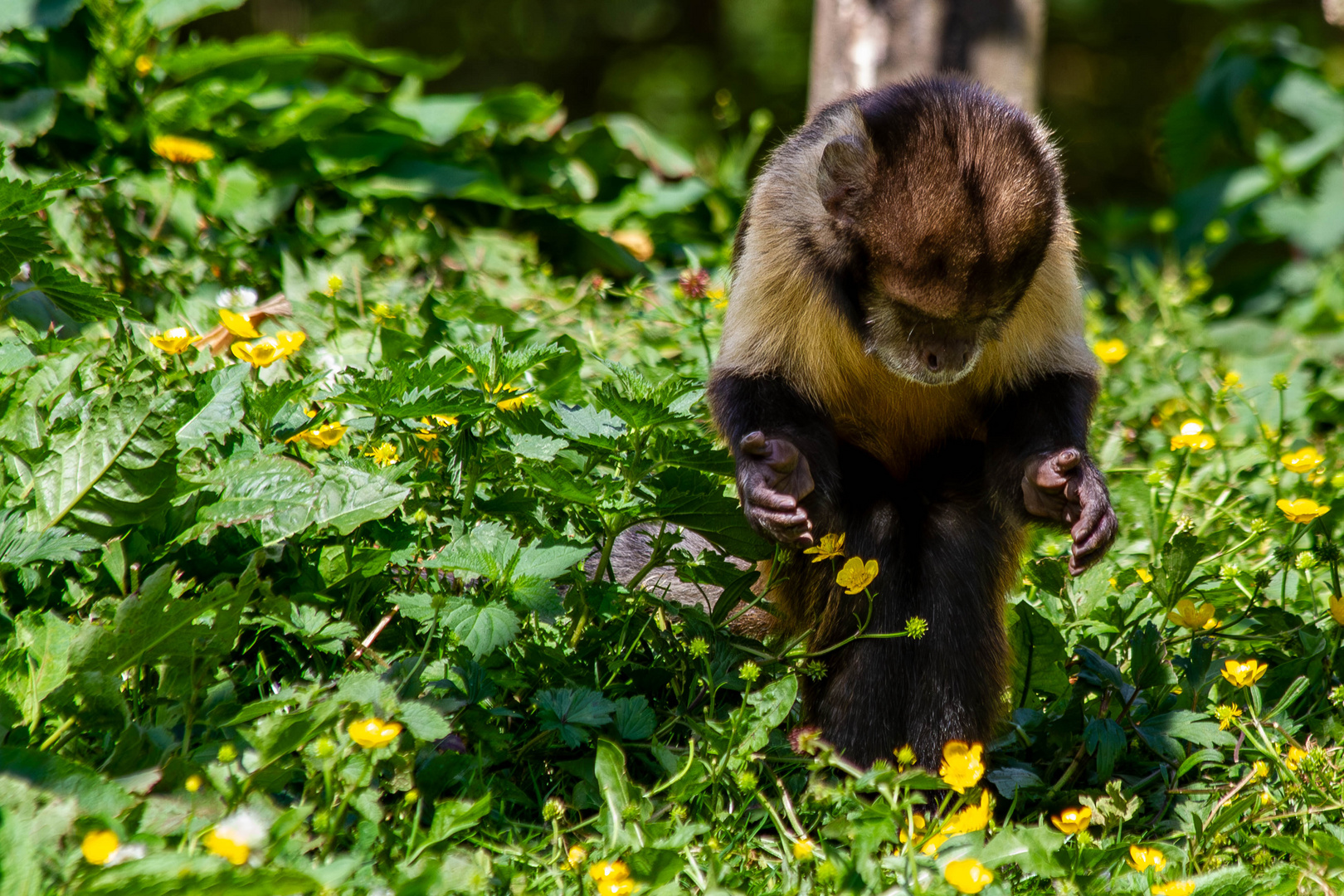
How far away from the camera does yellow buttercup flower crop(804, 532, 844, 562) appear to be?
283 cm

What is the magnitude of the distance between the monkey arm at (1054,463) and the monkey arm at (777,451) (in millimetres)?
434

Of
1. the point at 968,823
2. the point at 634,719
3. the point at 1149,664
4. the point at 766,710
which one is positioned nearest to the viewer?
the point at 968,823

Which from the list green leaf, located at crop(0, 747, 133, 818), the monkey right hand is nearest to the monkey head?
the monkey right hand

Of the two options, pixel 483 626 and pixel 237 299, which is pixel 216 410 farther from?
pixel 237 299

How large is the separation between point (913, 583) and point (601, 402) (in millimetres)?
871

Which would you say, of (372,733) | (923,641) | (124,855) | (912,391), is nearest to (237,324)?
(372,733)

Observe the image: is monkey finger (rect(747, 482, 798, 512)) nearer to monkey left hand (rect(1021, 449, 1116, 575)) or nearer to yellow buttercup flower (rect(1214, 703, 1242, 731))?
monkey left hand (rect(1021, 449, 1116, 575))

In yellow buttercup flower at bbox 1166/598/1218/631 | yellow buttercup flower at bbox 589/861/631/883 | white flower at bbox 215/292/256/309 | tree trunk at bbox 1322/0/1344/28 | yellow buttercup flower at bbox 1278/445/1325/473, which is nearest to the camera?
yellow buttercup flower at bbox 589/861/631/883

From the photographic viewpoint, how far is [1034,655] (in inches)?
123

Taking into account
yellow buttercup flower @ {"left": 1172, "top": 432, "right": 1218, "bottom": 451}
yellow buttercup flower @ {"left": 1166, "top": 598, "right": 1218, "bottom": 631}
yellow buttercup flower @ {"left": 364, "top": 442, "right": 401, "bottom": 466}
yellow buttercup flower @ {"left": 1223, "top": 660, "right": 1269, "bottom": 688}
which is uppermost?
yellow buttercup flower @ {"left": 364, "top": 442, "right": 401, "bottom": 466}

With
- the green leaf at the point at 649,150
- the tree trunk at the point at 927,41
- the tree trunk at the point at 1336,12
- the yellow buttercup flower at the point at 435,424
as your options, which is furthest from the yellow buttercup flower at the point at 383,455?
the tree trunk at the point at 1336,12

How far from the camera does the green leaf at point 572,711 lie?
8.38ft

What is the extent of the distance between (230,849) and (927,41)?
4.85 m

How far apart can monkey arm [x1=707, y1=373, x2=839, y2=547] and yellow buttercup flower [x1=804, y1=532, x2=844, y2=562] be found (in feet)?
0.13
